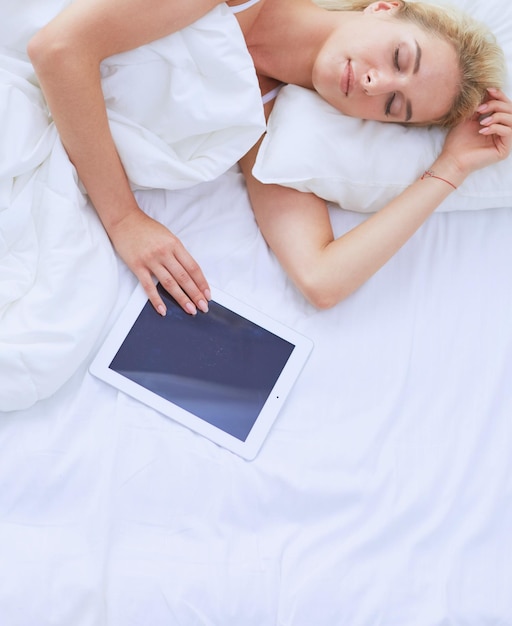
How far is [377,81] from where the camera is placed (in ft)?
3.67

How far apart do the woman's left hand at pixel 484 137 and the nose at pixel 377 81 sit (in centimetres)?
17

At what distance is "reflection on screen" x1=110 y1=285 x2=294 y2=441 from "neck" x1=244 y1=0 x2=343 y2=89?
1.52ft

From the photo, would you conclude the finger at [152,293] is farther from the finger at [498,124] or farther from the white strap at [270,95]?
the finger at [498,124]

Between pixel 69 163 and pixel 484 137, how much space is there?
0.74 meters

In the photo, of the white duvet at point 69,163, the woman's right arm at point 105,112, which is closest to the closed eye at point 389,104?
the white duvet at point 69,163

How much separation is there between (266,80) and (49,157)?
1.49 ft

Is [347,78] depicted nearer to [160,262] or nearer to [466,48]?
[466,48]

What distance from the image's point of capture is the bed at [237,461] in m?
1.04

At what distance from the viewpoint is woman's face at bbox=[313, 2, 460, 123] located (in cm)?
112

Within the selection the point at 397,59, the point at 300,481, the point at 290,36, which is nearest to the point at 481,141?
the point at 397,59

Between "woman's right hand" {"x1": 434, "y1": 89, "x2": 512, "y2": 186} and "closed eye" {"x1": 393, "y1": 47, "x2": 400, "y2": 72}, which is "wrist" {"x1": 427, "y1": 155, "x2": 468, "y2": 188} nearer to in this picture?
"woman's right hand" {"x1": 434, "y1": 89, "x2": 512, "y2": 186}

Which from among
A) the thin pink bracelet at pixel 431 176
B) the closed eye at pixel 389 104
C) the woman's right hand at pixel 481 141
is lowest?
the thin pink bracelet at pixel 431 176

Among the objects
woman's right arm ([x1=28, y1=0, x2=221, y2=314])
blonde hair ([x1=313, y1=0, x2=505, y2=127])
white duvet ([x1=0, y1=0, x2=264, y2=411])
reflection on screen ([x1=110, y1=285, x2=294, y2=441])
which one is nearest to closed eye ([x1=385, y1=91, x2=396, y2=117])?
blonde hair ([x1=313, y1=0, x2=505, y2=127])

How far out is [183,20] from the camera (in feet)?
3.38
